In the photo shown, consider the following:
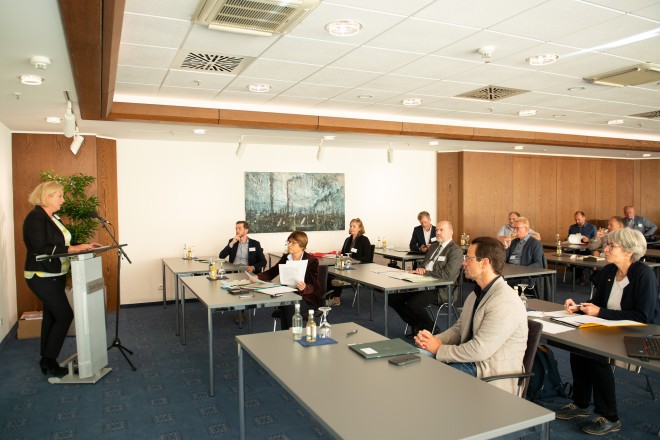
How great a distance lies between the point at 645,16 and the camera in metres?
3.41

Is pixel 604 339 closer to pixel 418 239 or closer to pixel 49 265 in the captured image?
pixel 49 265

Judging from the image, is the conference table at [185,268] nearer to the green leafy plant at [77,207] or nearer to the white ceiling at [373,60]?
the green leafy plant at [77,207]

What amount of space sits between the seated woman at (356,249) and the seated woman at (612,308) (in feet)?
14.6

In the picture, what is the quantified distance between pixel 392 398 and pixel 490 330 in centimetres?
89

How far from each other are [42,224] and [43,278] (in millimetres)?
506

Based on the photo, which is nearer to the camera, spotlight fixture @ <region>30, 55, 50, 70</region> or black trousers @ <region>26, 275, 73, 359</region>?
spotlight fixture @ <region>30, 55, 50, 70</region>

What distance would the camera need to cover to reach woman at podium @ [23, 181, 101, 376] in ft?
14.6

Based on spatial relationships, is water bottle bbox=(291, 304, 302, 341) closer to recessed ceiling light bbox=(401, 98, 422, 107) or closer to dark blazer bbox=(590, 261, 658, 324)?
dark blazer bbox=(590, 261, 658, 324)

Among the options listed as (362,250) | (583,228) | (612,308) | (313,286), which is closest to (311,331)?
(313,286)

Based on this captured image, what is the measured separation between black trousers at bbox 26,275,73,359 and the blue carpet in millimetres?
349

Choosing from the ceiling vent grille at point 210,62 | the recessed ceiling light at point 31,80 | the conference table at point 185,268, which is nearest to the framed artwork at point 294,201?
the conference table at point 185,268

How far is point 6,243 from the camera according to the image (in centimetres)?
632

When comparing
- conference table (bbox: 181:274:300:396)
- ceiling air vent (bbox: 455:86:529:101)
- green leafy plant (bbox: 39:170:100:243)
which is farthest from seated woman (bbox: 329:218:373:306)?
green leafy plant (bbox: 39:170:100:243)

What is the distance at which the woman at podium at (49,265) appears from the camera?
4441mm
